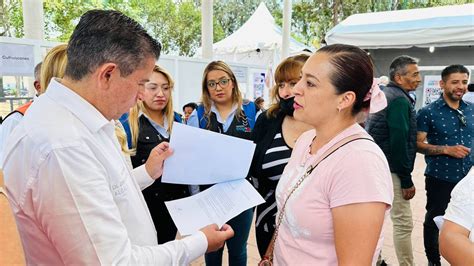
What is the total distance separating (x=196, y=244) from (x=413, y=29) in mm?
6818

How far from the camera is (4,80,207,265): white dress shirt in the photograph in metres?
0.83

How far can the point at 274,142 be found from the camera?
205 cm

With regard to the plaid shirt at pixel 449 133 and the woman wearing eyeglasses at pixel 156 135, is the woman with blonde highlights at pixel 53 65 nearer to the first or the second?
the woman wearing eyeglasses at pixel 156 135

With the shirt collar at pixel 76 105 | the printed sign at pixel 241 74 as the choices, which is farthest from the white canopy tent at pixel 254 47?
the shirt collar at pixel 76 105

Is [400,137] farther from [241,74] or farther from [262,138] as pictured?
[241,74]

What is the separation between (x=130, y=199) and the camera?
1.05 metres

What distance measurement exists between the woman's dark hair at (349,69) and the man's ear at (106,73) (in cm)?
76

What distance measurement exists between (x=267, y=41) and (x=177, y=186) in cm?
959

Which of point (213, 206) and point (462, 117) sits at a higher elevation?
point (462, 117)

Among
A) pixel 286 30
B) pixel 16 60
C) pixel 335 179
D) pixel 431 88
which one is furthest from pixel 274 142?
pixel 286 30

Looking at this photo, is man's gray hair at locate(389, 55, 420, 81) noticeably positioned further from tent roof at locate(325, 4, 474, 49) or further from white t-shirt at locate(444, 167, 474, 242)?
tent roof at locate(325, 4, 474, 49)

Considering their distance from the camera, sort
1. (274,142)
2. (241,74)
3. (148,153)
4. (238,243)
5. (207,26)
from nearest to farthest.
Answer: (274,142), (148,153), (238,243), (207,26), (241,74)

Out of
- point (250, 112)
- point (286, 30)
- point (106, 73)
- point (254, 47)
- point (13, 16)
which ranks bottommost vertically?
point (250, 112)

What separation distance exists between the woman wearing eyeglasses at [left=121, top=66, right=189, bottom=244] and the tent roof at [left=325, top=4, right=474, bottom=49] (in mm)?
5136
